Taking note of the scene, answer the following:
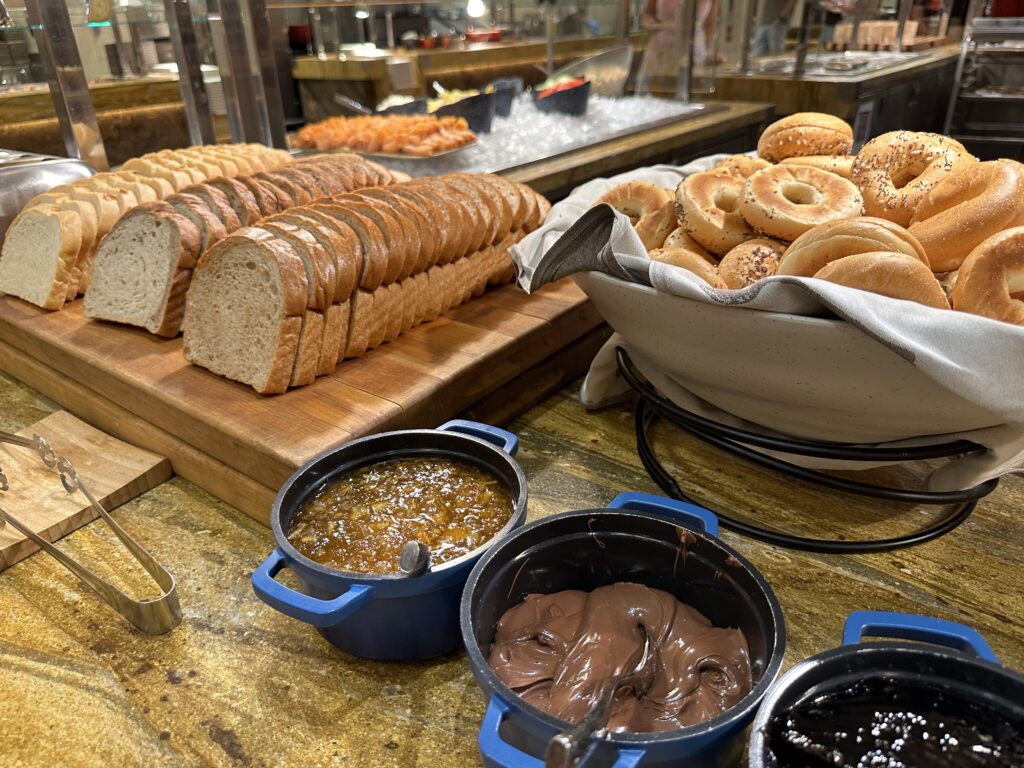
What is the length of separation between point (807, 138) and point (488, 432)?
3.58 feet

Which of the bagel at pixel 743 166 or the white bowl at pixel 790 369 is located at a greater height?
the bagel at pixel 743 166

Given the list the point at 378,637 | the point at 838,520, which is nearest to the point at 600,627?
the point at 378,637

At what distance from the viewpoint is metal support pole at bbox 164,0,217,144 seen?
102 inches

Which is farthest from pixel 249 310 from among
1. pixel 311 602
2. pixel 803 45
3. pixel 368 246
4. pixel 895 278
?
pixel 803 45

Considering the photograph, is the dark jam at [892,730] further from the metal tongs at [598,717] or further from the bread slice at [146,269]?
the bread slice at [146,269]

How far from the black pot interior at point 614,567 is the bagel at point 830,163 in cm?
95

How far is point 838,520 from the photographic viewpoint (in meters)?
1.31

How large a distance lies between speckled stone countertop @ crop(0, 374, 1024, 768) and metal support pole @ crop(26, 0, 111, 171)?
6.03 feet

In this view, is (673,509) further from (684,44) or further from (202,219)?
(684,44)

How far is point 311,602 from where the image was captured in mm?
896

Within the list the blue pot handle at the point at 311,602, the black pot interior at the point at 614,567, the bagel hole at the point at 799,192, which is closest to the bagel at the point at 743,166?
the bagel hole at the point at 799,192

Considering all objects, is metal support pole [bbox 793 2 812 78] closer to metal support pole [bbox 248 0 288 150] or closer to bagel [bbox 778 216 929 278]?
metal support pole [bbox 248 0 288 150]

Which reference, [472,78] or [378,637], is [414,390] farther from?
[472,78]

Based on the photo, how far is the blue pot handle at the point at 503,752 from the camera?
25.9 inches
